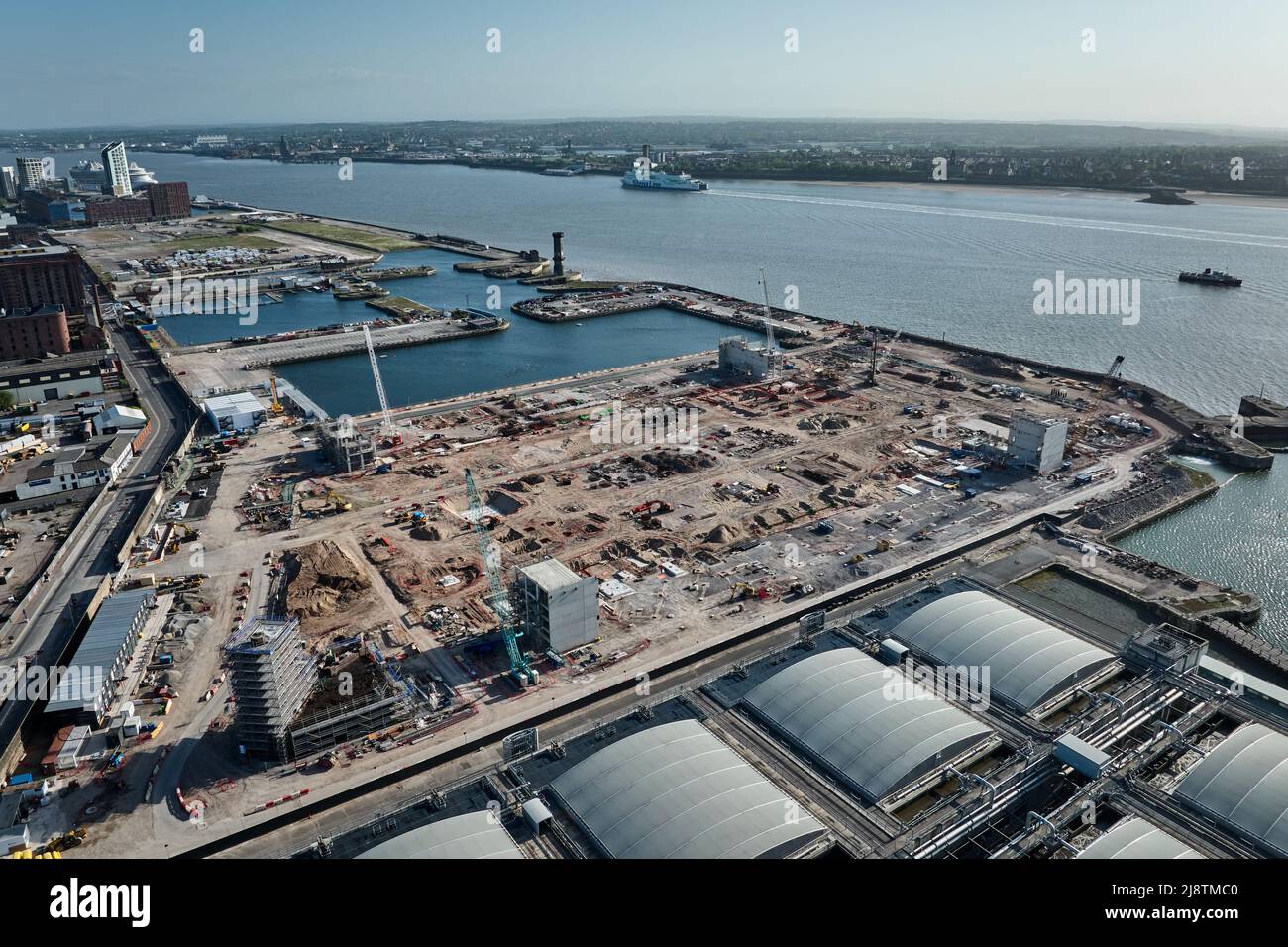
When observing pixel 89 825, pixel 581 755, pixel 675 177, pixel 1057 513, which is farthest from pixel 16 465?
pixel 675 177

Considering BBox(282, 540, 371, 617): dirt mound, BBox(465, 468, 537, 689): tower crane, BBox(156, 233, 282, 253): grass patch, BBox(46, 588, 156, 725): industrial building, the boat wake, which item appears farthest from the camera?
BBox(156, 233, 282, 253): grass patch

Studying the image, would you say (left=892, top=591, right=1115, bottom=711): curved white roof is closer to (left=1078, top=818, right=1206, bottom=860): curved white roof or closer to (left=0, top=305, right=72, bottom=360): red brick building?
(left=1078, top=818, right=1206, bottom=860): curved white roof

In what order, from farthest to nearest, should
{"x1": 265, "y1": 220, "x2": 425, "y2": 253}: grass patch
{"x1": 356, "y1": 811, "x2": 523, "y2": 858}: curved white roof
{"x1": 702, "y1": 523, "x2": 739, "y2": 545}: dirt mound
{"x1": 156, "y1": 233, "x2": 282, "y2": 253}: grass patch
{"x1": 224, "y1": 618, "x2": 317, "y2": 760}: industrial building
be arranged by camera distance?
1. {"x1": 265, "y1": 220, "x2": 425, "y2": 253}: grass patch
2. {"x1": 156, "y1": 233, "x2": 282, "y2": 253}: grass patch
3. {"x1": 702, "y1": 523, "x2": 739, "y2": 545}: dirt mound
4. {"x1": 224, "y1": 618, "x2": 317, "y2": 760}: industrial building
5. {"x1": 356, "y1": 811, "x2": 523, "y2": 858}: curved white roof

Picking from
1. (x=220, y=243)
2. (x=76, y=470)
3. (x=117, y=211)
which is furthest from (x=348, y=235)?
(x=76, y=470)

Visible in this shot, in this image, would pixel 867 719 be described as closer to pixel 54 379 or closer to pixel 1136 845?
pixel 1136 845

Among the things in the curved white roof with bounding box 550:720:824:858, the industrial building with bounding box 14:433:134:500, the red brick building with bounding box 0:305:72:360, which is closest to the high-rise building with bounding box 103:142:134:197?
the red brick building with bounding box 0:305:72:360

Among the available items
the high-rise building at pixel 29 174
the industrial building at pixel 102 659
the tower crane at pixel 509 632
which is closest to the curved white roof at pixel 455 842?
the tower crane at pixel 509 632

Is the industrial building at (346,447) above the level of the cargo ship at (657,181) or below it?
below

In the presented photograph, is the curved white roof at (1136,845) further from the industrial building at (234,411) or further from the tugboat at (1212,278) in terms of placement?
the tugboat at (1212,278)
